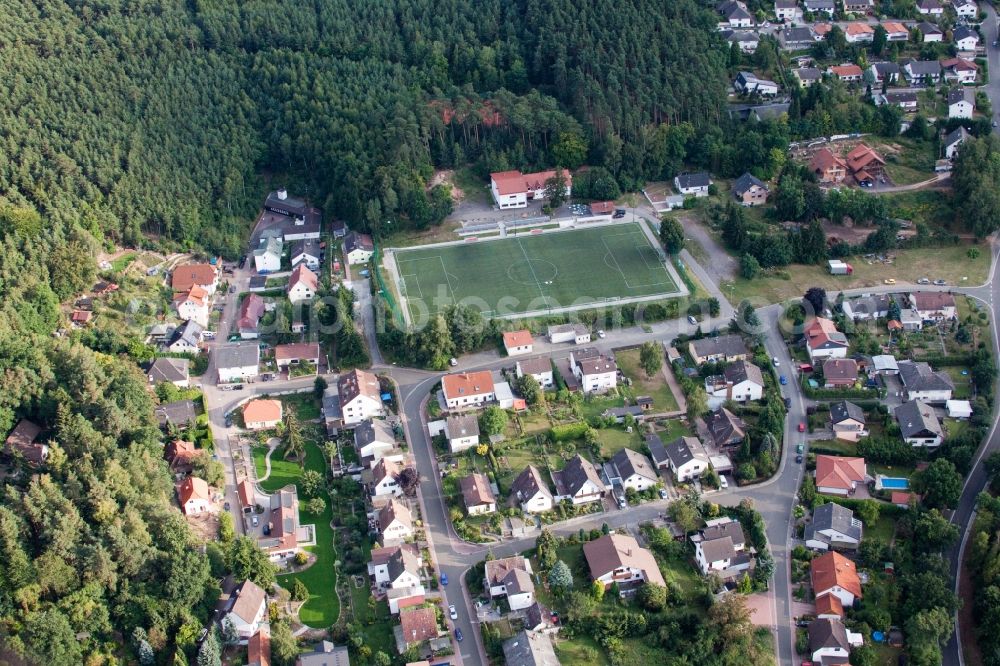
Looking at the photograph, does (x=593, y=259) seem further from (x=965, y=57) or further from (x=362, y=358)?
(x=965, y=57)

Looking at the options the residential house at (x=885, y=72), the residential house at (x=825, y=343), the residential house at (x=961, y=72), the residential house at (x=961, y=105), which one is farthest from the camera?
the residential house at (x=885, y=72)

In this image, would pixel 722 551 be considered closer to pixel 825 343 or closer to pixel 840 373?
pixel 840 373

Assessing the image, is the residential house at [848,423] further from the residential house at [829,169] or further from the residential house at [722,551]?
the residential house at [829,169]

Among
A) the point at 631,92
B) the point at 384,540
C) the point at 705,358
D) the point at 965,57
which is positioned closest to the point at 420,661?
the point at 384,540

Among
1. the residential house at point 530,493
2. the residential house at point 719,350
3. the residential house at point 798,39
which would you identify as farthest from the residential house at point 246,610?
the residential house at point 798,39

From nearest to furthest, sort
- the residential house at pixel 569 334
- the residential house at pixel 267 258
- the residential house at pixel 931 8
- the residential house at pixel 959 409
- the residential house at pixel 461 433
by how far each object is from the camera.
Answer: the residential house at pixel 461 433 < the residential house at pixel 959 409 < the residential house at pixel 569 334 < the residential house at pixel 267 258 < the residential house at pixel 931 8

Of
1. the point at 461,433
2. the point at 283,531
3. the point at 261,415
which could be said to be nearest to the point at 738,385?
the point at 461,433
